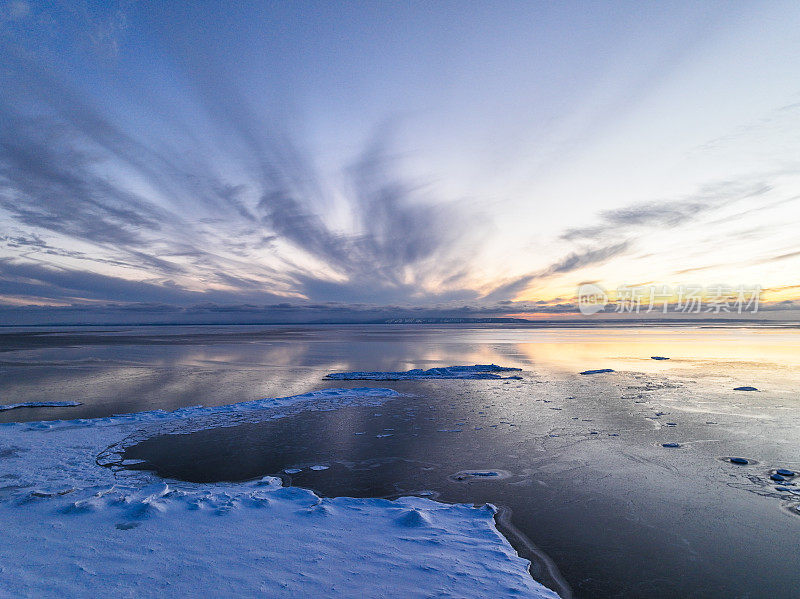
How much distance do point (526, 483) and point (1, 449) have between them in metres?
9.20

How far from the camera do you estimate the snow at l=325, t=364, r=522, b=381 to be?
49.5ft

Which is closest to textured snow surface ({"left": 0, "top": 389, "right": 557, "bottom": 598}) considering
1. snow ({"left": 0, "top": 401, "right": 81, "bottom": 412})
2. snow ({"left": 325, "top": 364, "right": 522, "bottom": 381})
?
snow ({"left": 0, "top": 401, "right": 81, "bottom": 412})

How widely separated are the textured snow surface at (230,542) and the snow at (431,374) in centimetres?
916

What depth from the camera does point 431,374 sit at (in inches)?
628

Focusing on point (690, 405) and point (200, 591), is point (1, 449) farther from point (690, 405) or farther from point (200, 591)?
point (690, 405)

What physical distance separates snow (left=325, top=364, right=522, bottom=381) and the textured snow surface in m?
9.16

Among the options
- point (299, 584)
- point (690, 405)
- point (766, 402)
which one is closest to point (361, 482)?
point (299, 584)

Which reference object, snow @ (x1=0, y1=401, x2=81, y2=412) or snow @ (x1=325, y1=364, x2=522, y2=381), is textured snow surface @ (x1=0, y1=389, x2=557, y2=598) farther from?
snow @ (x1=325, y1=364, x2=522, y2=381)

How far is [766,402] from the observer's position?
10656 mm

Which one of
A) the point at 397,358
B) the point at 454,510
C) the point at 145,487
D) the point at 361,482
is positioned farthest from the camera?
the point at 397,358

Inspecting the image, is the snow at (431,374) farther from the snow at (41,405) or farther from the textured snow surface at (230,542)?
the textured snow surface at (230,542)

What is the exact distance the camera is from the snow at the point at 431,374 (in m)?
15.1

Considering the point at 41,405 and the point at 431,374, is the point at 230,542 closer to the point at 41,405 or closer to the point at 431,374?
the point at 41,405

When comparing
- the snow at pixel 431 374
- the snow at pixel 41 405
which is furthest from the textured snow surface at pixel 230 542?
the snow at pixel 431 374
